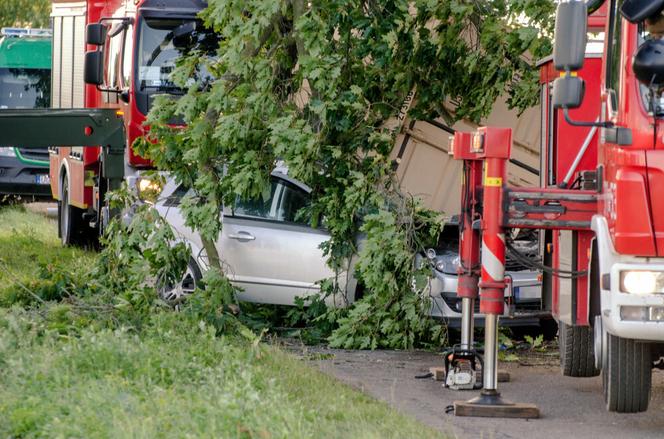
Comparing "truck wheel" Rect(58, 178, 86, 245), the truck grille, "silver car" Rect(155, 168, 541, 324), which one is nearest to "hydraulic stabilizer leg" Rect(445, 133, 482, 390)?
"silver car" Rect(155, 168, 541, 324)

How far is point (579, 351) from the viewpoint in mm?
9656

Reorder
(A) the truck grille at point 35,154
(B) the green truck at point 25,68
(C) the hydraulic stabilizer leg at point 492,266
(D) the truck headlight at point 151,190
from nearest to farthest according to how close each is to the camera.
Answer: (C) the hydraulic stabilizer leg at point 492,266 → (D) the truck headlight at point 151,190 → (A) the truck grille at point 35,154 → (B) the green truck at point 25,68

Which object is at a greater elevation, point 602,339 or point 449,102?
point 449,102

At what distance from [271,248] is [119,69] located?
567 cm

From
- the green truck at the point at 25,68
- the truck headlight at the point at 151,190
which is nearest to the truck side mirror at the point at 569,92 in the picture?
the truck headlight at the point at 151,190

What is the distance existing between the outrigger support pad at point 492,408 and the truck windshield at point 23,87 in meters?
21.0

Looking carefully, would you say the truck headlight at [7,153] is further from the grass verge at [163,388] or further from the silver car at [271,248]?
the grass verge at [163,388]

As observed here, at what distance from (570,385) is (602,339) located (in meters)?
2.06

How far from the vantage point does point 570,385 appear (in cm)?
979

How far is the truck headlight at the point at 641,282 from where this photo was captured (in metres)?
7.07

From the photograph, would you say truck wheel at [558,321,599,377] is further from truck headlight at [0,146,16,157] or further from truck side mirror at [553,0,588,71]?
truck headlight at [0,146,16,157]

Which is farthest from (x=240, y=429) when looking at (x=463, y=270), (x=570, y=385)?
(x=570, y=385)

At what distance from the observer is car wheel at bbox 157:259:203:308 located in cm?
1162

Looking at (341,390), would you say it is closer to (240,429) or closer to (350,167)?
(240,429)
